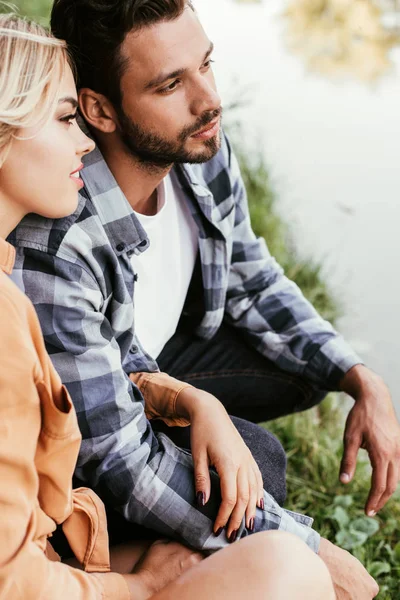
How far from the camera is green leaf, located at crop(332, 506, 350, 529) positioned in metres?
2.44

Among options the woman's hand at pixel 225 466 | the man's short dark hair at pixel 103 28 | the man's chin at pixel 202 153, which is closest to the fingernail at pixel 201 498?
the woman's hand at pixel 225 466

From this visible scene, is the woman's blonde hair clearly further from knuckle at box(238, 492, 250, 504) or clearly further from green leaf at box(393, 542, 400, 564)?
green leaf at box(393, 542, 400, 564)

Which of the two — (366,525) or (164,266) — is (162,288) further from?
(366,525)

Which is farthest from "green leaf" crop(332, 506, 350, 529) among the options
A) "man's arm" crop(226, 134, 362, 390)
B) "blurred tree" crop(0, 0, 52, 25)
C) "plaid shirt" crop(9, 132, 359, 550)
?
"blurred tree" crop(0, 0, 52, 25)

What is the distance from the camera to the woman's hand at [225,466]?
1.75 metres

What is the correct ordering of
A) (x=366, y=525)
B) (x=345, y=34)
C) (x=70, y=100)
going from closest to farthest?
(x=70, y=100) < (x=366, y=525) < (x=345, y=34)

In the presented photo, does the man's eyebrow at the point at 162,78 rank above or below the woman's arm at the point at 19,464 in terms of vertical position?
above

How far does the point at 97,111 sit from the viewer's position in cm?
203

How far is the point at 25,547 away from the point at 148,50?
1.16m

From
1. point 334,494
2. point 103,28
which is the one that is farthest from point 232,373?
point 103,28

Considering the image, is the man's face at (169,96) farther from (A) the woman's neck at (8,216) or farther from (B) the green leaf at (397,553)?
(B) the green leaf at (397,553)

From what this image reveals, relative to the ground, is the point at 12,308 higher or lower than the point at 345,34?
higher

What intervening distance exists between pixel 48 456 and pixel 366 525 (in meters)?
1.32

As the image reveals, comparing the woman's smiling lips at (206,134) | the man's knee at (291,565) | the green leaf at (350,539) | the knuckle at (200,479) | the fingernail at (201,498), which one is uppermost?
the woman's smiling lips at (206,134)
